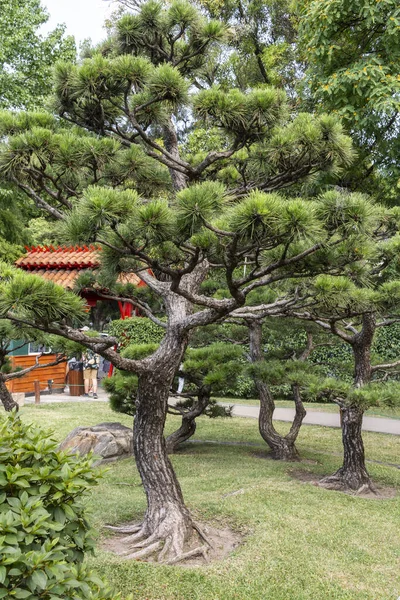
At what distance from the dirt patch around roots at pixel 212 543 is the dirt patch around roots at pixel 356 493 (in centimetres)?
197

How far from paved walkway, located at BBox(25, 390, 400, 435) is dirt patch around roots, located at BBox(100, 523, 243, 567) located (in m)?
6.85

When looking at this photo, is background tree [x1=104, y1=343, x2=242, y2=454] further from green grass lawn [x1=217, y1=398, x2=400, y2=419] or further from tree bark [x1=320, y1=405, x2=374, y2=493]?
green grass lawn [x1=217, y1=398, x2=400, y2=419]

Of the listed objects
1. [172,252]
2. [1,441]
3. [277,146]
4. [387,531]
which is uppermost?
[277,146]

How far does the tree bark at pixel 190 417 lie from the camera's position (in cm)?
754

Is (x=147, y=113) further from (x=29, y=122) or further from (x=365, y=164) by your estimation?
(x=365, y=164)

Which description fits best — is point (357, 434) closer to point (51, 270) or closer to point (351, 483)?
point (351, 483)

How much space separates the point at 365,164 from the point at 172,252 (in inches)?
211

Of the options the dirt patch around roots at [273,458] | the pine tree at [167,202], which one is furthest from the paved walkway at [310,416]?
the pine tree at [167,202]

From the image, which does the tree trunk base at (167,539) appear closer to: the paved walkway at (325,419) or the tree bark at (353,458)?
the tree bark at (353,458)

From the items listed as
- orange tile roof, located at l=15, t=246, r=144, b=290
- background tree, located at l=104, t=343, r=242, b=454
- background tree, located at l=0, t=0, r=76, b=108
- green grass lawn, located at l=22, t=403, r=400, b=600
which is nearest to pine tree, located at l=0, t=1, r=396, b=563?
green grass lawn, located at l=22, t=403, r=400, b=600

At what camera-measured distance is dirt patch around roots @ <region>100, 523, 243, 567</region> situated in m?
4.01

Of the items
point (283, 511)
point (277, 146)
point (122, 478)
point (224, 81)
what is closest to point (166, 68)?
point (277, 146)

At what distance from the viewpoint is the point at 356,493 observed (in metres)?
6.05

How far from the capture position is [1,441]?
2.21 metres
